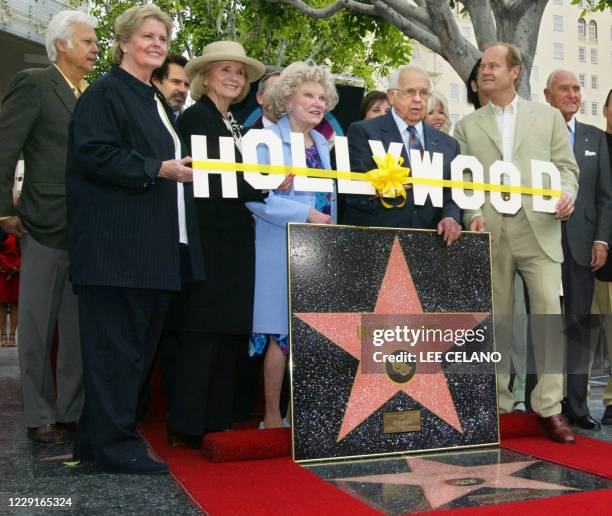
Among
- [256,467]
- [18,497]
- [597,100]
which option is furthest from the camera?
[597,100]

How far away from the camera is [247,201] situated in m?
4.00

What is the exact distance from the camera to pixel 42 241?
4211 millimetres

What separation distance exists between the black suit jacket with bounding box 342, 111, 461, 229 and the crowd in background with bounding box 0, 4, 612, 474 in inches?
0.4

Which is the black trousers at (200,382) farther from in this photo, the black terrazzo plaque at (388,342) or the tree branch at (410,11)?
the tree branch at (410,11)

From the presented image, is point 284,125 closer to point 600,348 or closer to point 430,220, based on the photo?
point 430,220

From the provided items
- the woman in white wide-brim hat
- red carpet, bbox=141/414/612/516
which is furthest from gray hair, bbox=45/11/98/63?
red carpet, bbox=141/414/612/516

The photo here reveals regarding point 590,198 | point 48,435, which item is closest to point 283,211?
point 48,435

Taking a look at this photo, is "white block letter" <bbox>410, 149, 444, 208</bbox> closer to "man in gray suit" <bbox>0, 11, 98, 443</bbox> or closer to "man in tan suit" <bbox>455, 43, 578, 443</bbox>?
"man in tan suit" <bbox>455, 43, 578, 443</bbox>

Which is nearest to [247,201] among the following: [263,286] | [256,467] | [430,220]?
[263,286]

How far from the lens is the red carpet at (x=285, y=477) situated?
2881 mm

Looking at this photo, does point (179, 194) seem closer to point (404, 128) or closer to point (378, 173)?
point (378, 173)

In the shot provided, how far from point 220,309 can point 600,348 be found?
11.7 ft

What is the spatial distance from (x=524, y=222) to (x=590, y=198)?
32.1 inches

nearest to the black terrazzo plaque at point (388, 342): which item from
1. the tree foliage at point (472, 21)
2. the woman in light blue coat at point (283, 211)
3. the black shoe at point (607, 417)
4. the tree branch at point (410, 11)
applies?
the woman in light blue coat at point (283, 211)
